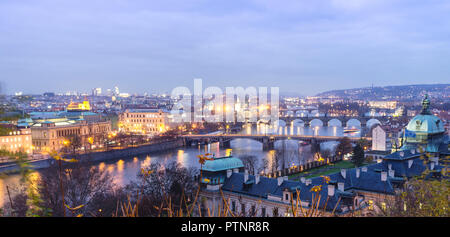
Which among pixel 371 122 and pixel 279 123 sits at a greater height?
pixel 371 122

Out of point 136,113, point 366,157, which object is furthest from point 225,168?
point 136,113

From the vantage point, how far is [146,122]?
30250 millimetres

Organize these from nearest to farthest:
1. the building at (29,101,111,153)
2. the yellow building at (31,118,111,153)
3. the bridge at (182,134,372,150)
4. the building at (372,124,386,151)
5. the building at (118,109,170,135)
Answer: the building at (372,124,386,151) → the bridge at (182,134,372,150) → the building at (29,101,111,153) → the yellow building at (31,118,111,153) → the building at (118,109,170,135)

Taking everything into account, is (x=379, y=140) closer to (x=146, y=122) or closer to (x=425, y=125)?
(x=425, y=125)

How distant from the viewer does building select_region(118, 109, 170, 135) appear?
29.9 metres

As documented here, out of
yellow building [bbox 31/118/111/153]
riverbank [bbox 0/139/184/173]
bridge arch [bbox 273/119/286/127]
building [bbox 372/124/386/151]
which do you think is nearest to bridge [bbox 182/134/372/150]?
riverbank [bbox 0/139/184/173]

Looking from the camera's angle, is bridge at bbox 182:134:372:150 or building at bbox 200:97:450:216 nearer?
building at bbox 200:97:450:216

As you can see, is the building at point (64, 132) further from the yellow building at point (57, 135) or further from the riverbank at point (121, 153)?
the riverbank at point (121, 153)

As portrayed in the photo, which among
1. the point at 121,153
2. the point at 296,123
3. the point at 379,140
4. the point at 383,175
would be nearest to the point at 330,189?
the point at 383,175

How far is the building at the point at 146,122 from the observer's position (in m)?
29.9

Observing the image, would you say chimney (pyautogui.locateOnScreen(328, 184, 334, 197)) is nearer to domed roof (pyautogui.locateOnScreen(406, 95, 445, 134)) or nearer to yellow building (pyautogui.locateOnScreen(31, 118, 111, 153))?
domed roof (pyautogui.locateOnScreen(406, 95, 445, 134))

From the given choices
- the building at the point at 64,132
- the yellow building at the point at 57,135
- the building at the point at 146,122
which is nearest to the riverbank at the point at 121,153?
the building at the point at 64,132

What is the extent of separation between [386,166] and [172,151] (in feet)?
45.6

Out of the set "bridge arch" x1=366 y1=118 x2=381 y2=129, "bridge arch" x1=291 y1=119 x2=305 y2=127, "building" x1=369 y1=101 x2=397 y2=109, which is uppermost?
"building" x1=369 y1=101 x2=397 y2=109
